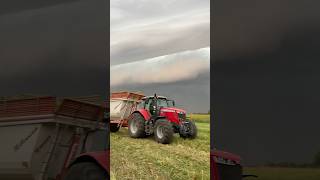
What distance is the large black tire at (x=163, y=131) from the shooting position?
13.4ft

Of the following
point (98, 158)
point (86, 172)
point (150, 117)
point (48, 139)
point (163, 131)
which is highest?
point (150, 117)

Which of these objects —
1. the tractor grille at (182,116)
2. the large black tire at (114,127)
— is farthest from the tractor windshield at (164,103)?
the large black tire at (114,127)

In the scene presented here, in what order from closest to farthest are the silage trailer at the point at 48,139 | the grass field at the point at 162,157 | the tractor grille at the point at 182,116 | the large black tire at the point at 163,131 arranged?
the grass field at the point at 162,157 < the tractor grille at the point at 182,116 < the large black tire at the point at 163,131 < the silage trailer at the point at 48,139

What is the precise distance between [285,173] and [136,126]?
1519mm

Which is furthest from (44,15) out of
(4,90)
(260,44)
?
(260,44)

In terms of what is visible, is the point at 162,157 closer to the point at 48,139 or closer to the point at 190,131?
the point at 190,131

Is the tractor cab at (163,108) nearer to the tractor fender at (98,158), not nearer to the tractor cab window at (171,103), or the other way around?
the tractor cab window at (171,103)

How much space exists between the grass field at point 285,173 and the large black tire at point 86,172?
4.93 feet

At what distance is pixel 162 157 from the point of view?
4043mm

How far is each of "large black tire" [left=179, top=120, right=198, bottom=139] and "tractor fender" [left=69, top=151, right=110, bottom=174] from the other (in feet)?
2.58

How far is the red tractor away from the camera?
3963mm

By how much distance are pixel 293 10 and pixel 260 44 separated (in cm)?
32

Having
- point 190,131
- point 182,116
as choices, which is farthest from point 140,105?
point 190,131

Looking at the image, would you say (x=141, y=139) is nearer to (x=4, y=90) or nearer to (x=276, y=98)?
(x=276, y=98)
